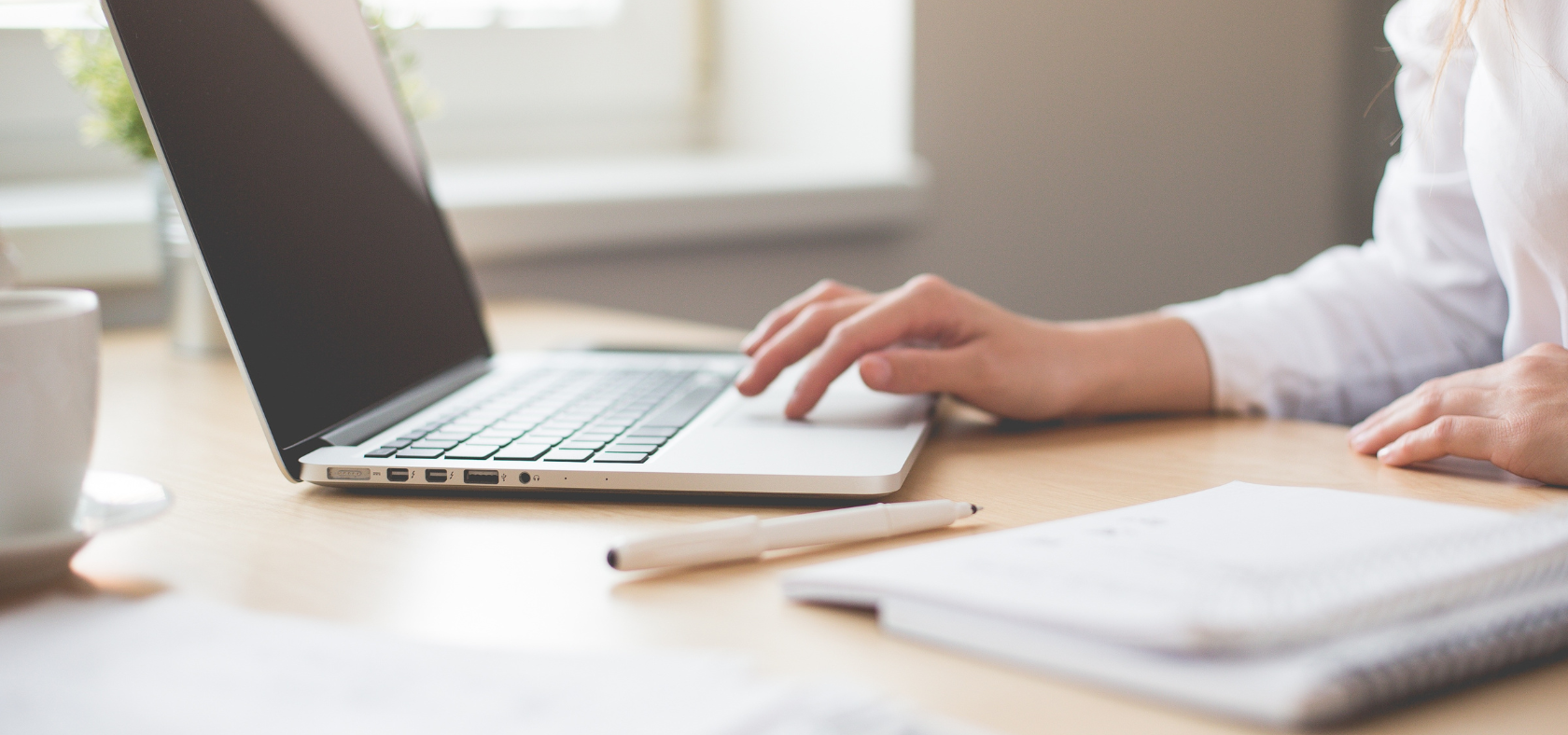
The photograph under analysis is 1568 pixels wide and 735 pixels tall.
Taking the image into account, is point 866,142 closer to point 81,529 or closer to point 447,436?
point 447,436

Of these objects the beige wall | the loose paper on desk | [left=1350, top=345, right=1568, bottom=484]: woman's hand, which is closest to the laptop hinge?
the loose paper on desk

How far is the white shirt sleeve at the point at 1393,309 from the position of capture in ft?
2.43

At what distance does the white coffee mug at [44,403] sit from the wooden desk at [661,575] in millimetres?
31

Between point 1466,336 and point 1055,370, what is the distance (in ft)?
Result: 0.97

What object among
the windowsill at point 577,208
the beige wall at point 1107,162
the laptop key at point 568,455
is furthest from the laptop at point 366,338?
the beige wall at point 1107,162

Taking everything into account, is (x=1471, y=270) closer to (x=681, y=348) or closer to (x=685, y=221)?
(x=681, y=348)

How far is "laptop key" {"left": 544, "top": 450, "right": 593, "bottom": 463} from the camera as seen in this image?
0.54 m

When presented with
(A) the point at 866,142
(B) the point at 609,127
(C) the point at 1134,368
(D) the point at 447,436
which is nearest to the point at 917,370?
(C) the point at 1134,368

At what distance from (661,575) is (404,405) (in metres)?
0.29

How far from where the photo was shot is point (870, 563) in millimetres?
380

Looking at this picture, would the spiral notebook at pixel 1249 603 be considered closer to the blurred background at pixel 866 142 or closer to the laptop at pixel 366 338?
the laptop at pixel 366 338

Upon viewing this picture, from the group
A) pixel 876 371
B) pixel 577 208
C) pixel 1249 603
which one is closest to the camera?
pixel 1249 603

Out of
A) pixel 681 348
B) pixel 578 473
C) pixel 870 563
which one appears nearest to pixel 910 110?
pixel 681 348

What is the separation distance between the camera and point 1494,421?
0.56m
